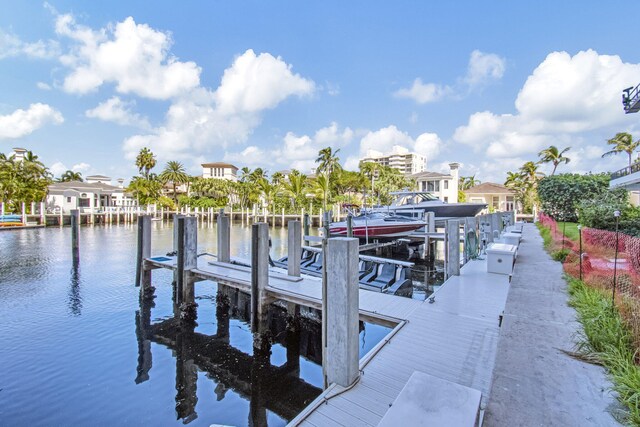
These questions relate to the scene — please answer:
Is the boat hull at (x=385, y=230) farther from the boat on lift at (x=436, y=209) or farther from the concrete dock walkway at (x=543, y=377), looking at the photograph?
the concrete dock walkway at (x=543, y=377)

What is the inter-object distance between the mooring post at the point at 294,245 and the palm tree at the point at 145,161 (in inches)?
2321

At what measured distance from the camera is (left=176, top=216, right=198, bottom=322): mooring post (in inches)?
355

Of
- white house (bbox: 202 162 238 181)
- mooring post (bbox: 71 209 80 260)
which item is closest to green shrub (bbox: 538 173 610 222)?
mooring post (bbox: 71 209 80 260)

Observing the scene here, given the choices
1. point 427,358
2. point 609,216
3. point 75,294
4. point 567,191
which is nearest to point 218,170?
point 567,191

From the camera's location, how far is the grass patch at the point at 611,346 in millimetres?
3504

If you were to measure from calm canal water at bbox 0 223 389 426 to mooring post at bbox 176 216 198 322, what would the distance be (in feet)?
1.51

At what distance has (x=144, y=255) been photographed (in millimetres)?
10836

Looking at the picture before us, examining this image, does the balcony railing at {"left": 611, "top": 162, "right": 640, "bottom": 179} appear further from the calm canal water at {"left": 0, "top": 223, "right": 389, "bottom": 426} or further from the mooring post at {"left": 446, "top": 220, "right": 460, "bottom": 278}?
the calm canal water at {"left": 0, "top": 223, "right": 389, "bottom": 426}

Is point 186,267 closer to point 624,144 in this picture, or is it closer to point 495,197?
point 624,144

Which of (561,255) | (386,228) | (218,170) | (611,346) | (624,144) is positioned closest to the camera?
(611,346)

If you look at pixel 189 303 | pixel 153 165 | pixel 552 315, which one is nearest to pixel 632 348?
pixel 552 315

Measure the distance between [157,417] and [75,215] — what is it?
16206 millimetres

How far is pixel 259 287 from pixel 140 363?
2.84 metres

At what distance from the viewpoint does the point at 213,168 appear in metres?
81.8
